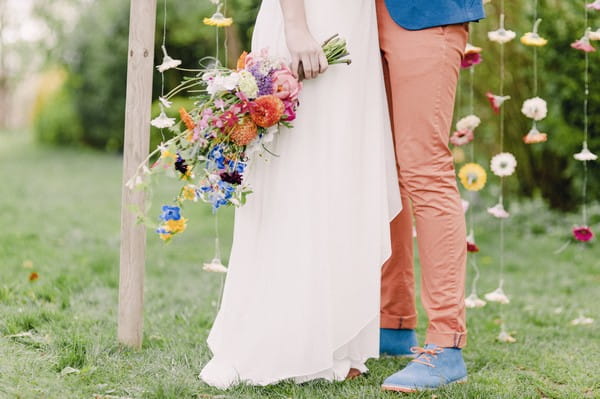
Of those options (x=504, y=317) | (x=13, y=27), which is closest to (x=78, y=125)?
(x=13, y=27)

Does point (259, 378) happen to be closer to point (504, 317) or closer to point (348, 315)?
point (348, 315)

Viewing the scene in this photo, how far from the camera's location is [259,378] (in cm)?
235

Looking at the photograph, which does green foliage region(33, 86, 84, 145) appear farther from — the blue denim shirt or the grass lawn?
the blue denim shirt

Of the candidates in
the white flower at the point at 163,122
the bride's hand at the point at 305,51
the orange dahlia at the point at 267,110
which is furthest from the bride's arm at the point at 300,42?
the white flower at the point at 163,122

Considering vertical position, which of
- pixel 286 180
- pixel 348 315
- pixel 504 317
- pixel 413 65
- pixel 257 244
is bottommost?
pixel 504 317

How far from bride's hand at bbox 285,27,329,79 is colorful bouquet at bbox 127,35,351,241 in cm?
4

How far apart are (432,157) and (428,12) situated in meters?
0.45

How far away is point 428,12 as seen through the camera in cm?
Answer: 228

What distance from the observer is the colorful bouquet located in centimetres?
218

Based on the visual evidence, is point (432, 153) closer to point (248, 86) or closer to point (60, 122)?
point (248, 86)

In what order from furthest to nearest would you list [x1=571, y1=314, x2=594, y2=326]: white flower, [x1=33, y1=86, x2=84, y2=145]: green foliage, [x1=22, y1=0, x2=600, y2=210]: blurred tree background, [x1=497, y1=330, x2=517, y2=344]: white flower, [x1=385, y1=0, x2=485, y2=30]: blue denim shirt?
[x1=33, y1=86, x2=84, y2=145]: green foliage < [x1=22, y1=0, x2=600, y2=210]: blurred tree background < [x1=571, y1=314, x2=594, y2=326]: white flower < [x1=497, y1=330, x2=517, y2=344]: white flower < [x1=385, y1=0, x2=485, y2=30]: blue denim shirt

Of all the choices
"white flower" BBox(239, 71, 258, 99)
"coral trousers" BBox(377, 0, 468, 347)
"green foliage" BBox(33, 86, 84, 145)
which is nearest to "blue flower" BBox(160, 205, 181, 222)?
"white flower" BBox(239, 71, 258, 99)

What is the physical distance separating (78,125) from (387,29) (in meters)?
11.1

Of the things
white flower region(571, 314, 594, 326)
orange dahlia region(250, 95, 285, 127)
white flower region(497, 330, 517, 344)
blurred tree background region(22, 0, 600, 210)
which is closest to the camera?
orange dahlia region(250, 95, 285, 127)
